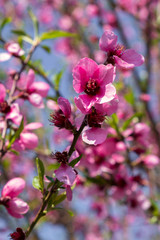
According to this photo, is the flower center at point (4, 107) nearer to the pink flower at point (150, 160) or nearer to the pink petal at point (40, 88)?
the pink petal at point (40, 88)

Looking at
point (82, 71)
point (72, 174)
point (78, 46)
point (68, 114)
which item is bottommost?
point (78, 46)

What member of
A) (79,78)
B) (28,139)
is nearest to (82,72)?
(79,78)

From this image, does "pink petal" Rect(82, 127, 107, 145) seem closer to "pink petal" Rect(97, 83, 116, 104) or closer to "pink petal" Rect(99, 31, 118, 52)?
"pink petal" Rect(97, 83, 116, 104)

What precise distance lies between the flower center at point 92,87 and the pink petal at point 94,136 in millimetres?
140

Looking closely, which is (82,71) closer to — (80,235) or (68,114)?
(68,114)

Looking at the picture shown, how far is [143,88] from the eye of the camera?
336cm

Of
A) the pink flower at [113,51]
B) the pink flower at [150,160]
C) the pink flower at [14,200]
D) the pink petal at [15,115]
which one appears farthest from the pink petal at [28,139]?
the pink flower at [150,160]

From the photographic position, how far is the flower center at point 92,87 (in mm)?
1039

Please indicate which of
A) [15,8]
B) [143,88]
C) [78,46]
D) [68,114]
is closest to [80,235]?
[78,46]

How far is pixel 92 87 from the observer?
1.06 meters

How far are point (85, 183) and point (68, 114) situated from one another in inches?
47.9

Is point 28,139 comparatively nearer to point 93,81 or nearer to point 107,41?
point 93,81

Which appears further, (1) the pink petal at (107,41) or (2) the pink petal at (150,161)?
(2) the pink petal at (150,161)

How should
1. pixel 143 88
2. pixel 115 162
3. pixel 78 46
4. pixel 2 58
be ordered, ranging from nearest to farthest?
1. pixel 2 58
2. pixel 115 162
3. pixel 143 88
4. pixel 78 46
